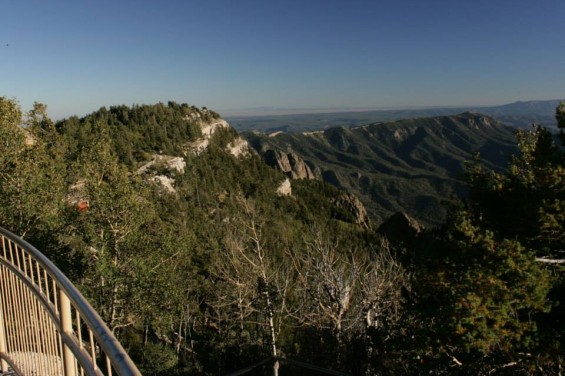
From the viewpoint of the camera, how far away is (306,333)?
2120 cm

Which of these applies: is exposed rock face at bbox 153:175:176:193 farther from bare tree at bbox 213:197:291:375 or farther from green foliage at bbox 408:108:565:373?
green foliage at bbox 408:108:565:373

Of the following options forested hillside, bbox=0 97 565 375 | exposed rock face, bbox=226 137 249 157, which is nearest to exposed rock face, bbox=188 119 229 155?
exposed rock face, bbox=226 137 249 157

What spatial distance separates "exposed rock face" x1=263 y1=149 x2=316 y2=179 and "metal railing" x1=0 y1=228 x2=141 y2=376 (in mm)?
123260

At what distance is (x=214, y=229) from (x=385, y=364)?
124ft

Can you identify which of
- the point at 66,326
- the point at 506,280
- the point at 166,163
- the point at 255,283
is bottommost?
the point at 255,283

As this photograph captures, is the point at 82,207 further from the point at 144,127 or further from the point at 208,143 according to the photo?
the point at 208,143

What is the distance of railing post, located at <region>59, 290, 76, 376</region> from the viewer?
9.25 ft

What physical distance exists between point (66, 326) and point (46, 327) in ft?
2.10

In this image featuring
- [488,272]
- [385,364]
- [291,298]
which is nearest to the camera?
[488,272]

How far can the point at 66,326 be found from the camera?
2889mm

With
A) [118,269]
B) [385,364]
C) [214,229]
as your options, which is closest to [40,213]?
[118,269]

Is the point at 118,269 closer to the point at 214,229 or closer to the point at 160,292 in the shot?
the point at 160,292

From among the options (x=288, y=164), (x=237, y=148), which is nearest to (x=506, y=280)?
(x=237, y=148)

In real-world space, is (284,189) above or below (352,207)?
above
